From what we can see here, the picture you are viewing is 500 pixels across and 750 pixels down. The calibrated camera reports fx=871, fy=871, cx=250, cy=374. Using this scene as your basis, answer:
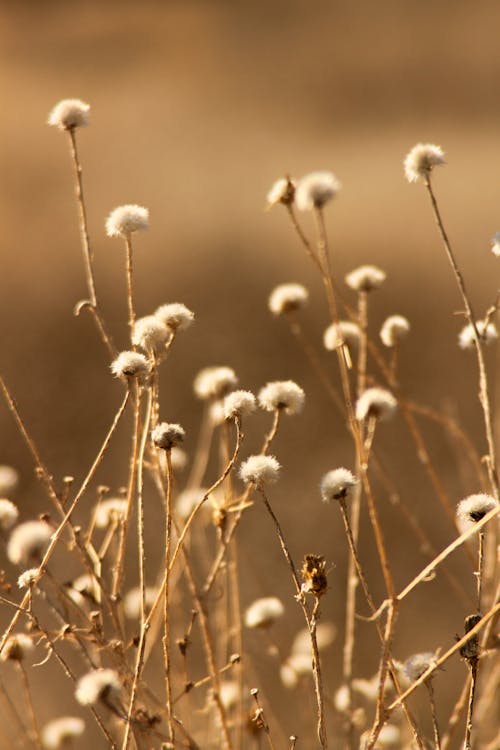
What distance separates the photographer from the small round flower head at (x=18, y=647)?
1.17 meters

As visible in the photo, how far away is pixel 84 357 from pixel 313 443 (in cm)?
103

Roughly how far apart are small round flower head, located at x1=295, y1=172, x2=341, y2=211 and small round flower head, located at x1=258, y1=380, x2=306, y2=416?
24 cm

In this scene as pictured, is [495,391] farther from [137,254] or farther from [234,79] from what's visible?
[234,79]

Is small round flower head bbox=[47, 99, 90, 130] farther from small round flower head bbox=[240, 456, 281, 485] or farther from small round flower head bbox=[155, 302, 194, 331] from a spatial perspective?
small round flower head bbox=[240, 456, 281, 485]

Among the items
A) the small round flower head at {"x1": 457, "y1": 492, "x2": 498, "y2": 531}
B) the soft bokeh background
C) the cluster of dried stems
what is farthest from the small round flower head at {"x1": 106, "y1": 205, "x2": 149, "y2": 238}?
the soft bokeh background

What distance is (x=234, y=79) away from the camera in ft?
18.2

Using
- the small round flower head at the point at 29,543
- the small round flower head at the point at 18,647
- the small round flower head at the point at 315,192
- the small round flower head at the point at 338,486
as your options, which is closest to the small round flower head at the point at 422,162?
the small round flower head at the point at 315,192

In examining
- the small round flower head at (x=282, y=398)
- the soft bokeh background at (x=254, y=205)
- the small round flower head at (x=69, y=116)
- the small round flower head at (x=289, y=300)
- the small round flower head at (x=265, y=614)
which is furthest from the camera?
the soft bokeh background at (x=254, y=205)

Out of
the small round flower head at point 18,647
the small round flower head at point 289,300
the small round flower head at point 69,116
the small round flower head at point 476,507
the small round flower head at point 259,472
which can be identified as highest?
the small round flower head at point 69,116

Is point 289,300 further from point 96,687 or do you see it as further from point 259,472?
point 96,687

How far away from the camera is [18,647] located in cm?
118

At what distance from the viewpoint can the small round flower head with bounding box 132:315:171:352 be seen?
3.91 feet

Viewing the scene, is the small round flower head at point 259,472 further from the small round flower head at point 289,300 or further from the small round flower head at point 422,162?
the small round flower head at point 289,300

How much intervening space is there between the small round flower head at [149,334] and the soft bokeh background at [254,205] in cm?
129
